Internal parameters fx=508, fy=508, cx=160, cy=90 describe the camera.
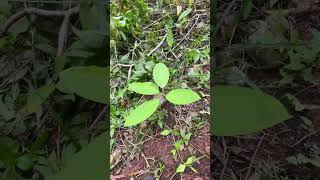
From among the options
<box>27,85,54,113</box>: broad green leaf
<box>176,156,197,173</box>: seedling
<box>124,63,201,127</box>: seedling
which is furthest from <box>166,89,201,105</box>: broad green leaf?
<box>27,85,54,113</box>: broad green leaf

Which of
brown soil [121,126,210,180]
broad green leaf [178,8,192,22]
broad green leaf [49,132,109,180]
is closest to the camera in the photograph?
broad green leaf [49,132,109,180]

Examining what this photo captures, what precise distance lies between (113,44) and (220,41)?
0.29 metres

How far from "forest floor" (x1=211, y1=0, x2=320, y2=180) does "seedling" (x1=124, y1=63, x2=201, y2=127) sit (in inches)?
3.4

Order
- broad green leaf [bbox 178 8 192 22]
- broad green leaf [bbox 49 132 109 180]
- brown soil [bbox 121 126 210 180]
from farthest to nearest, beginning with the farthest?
1. broad green leaf [bbox 178 8 192 22]
2. brown soil [bbox 121 126 210 180]
3. broad green leaf [bbox 49 132 109 180]

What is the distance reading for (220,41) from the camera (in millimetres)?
1354

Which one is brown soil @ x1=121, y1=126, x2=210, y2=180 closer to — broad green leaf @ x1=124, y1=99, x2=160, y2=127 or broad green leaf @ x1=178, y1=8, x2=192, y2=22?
broad green leaf @ x1=124, y1=99, x2=160, y2=127

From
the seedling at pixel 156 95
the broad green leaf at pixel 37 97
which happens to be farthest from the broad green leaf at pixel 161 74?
the broad green leaf at pixel 37 97

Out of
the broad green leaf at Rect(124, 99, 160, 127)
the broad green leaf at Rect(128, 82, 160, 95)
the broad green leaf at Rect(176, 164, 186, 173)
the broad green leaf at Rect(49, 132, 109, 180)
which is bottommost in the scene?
the broad green leaf at Rect(176, 164, 186, 173)

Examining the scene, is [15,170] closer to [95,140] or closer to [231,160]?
[95,140]

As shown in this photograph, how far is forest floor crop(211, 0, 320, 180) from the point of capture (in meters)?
1.22

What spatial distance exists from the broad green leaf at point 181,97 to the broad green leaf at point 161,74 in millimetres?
33

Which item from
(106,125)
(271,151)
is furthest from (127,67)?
(271,151)

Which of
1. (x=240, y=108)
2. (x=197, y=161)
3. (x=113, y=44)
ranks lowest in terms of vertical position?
(x=197, y=161)

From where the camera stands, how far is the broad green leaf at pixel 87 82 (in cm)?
123
